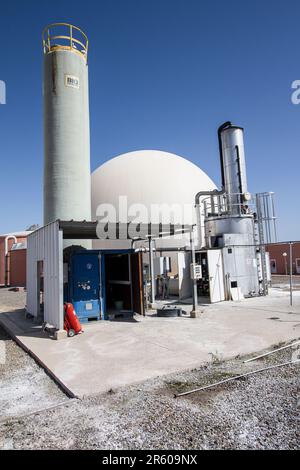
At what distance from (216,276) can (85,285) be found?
258 inches

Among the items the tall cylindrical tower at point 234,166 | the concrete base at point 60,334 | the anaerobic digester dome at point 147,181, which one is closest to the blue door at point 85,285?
the concrete base at point 60,334

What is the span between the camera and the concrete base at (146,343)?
5473 millimetres

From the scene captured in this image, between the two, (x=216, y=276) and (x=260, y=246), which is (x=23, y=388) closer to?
(x=216, y=276)

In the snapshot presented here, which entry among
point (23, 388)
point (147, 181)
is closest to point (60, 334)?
point (23, 388)

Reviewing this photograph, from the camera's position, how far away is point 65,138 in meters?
12.4

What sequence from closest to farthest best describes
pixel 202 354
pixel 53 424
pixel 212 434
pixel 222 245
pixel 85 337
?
1. pixel 212 434
2. pixel 53 424
3. pixel 202 354
4. pixel 85 337
5. pixel 222 245

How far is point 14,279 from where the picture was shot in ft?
88.9

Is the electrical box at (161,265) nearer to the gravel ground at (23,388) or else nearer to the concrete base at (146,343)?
the concrete base at (146,343)

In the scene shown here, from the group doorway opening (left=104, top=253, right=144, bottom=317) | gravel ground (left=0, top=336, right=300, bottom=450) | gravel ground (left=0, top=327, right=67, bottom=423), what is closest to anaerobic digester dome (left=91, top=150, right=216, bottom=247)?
doorway opening (left=104, top=253, right=144, bottom=317)
